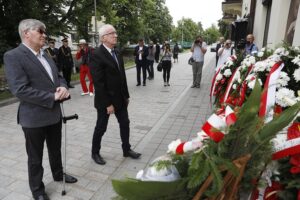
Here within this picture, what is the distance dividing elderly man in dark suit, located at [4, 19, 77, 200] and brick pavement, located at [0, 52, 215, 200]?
0.56 metres

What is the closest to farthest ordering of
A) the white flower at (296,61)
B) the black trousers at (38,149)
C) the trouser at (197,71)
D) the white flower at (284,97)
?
1. the white flower at (284,97)
2. the white flower at (296,61)
3. the black trousers at (38,149)
4. the trouser at (197,71)

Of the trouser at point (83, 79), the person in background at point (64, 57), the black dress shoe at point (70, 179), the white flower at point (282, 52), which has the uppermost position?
the white flower at point (282, 52)

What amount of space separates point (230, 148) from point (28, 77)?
2360mm

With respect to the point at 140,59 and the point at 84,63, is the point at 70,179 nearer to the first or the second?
the point at 84,63

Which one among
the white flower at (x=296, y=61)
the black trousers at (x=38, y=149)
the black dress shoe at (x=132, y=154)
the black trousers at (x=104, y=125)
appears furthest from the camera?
the black dress shoe at (x=132, y=154)

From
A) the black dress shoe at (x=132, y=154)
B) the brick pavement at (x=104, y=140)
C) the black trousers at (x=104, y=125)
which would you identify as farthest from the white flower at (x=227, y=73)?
the black dress shoe at (x=132, y=154)

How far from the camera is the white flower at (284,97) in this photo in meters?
1.99

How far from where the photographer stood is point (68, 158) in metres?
4.27

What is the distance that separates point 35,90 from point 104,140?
2.46 meters

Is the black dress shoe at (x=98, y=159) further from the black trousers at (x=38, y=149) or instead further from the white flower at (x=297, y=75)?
the white flower at (x=297, y=75)

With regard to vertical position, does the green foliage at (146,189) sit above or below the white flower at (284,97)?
below

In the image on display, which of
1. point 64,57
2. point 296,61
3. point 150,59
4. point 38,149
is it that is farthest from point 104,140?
point 150,59

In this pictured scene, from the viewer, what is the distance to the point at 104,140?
5020 mm

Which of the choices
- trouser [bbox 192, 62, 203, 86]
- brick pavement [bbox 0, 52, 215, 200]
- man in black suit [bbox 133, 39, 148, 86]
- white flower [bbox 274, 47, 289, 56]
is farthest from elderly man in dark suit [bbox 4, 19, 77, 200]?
man in black suit [bbox 133, 39, 148, 86]
